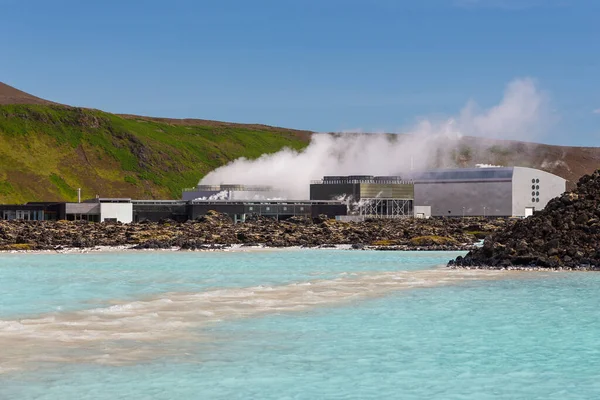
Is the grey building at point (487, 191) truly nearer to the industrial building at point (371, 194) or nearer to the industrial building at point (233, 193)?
the industrial building at point (371, 194)

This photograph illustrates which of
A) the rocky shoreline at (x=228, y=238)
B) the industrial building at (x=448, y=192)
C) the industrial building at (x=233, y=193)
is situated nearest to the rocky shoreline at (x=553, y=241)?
the rocky shoreline at (x=228, y=238)

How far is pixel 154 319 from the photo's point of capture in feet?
94.5

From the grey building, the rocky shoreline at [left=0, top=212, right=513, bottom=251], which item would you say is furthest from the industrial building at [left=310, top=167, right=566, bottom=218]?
the rocky shoreline at [left=0, top=212, right=513, bottom=251]

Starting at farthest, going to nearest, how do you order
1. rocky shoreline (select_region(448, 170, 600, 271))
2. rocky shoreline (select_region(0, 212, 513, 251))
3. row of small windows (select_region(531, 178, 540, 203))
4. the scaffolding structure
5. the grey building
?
1. row of small windows (select_region(531, 178, 540, 203))
2. the grey building
3. the scaffolding structure
4. rocky shoreline (select_region(0, 212, 513, 251))
5. rocky shoreline (select_region(448, 170, 600, 271))

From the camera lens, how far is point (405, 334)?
25.6 m

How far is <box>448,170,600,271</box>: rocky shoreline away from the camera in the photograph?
48969 mm

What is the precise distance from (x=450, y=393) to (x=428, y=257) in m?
48.3

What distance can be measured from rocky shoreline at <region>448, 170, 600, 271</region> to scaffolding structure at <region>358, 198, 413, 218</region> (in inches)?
4116

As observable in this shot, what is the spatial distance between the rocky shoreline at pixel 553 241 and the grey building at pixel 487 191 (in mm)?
114645

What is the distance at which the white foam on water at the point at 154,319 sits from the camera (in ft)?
73.6

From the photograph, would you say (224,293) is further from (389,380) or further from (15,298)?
(389,380)

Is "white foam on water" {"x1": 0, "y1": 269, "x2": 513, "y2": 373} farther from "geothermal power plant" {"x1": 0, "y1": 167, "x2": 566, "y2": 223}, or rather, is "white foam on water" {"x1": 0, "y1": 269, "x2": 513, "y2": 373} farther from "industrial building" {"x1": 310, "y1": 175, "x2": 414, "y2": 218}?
"industrial building" {"x1": 310, "y1": 175, "x2": 414, "y2": 218}

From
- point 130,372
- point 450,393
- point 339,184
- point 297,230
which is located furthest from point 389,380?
point 339,184

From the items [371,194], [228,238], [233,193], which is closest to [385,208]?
Answer: [371,194]
